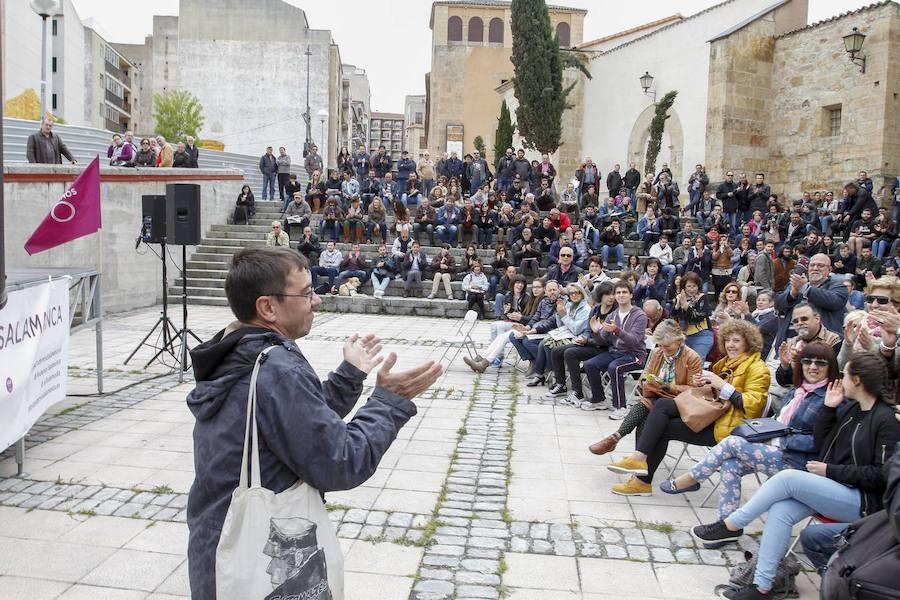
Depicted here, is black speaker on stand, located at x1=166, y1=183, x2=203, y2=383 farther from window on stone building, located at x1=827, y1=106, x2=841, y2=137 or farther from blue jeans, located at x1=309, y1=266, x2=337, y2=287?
window on stone building, located at x1=827, y1=106, x2=841, y2=137

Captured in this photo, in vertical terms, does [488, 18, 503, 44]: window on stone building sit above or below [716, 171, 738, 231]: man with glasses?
above

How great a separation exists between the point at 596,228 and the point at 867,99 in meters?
7.63

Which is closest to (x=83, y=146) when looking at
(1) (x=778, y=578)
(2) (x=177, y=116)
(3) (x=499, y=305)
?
(3) (x=499, y=305)

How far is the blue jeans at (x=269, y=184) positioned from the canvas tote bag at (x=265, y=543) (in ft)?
67.0

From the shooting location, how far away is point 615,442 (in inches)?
221

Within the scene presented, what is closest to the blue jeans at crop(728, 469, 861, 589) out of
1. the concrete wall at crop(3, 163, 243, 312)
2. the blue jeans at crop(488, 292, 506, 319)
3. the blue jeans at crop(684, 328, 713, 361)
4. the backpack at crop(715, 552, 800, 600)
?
the backpack at crop(715, 552, 800, 600)

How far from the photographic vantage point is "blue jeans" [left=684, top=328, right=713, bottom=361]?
7684 mm

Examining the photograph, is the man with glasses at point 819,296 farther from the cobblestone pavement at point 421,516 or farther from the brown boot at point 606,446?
the brown boot at point 606,446

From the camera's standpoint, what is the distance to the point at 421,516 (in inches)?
180

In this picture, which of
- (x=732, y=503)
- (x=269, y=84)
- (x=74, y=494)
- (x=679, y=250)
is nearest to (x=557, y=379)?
(x=732, y=503)

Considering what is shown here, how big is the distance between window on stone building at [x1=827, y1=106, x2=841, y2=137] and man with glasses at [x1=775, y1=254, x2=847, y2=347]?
13564 mm

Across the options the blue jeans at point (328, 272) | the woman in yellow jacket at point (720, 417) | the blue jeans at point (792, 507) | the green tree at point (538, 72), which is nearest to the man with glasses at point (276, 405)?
the blue jeans at point (792, 507)

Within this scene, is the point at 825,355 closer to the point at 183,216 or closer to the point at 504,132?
the point at 183,216

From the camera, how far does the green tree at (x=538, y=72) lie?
2772cm
